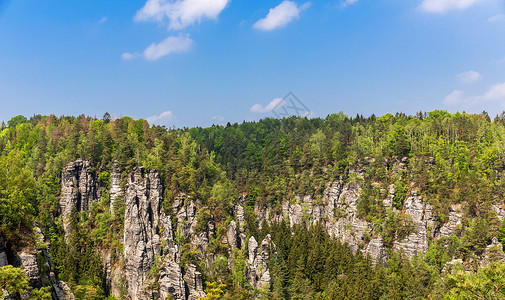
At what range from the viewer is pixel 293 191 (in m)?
101

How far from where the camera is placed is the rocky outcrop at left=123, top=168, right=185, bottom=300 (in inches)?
2694

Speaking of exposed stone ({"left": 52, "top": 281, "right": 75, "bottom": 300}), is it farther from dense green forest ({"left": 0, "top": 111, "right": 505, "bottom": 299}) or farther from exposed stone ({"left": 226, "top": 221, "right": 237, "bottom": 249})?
exposed stone ({"left": 226, "top": 221, "right": 237, "bottom": 249})

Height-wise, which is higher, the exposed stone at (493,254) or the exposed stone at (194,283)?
the exposed stone at (493,254)

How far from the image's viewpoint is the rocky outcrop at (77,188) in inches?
3159

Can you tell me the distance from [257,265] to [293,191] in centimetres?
3298

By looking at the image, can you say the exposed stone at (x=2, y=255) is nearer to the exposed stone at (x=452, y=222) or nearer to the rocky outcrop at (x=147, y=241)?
the rocky outcrop at (x=147, y=241)

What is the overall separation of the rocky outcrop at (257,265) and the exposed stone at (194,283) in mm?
10258

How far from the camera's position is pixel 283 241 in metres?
80.3

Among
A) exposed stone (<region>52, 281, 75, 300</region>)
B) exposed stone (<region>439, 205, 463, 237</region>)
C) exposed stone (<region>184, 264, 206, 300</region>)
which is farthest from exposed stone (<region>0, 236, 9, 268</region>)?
exposed stone (<region>439, 205, 463, 237</region>)

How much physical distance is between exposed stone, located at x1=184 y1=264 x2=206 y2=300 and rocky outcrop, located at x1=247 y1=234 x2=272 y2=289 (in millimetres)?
10258

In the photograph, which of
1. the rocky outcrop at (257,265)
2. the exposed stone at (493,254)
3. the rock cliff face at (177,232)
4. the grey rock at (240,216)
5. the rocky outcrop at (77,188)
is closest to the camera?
the exposed stone at (493,254)

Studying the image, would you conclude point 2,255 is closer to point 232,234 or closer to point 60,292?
point 60,292

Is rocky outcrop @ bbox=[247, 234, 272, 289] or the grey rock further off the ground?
the grey rock

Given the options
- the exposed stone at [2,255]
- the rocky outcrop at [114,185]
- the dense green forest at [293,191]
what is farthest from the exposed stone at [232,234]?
the exposed stone at [2,255]
